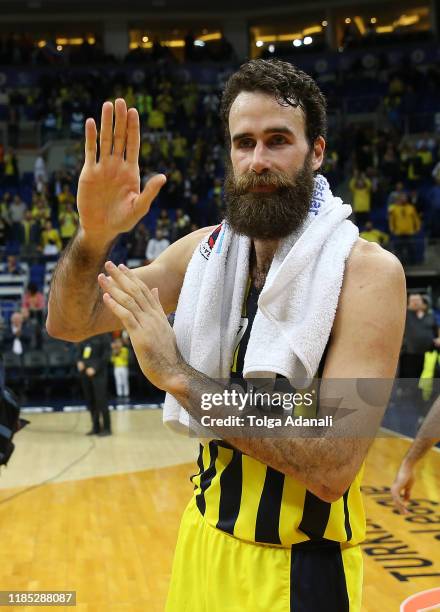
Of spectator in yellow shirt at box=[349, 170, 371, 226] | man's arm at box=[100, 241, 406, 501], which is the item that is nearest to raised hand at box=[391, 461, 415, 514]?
man's arm at box=[100, 241, 406, 501]

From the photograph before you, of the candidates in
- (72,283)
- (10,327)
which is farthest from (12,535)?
(10,327)

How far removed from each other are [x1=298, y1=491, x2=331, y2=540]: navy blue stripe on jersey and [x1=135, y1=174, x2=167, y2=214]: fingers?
82 centimetres

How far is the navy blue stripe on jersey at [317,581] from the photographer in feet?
6.63

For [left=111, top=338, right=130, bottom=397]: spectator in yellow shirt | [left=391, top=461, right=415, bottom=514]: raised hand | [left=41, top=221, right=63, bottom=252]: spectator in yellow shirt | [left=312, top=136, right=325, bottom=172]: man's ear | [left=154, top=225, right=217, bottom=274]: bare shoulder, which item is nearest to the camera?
[left=312, top=136, right=325, bottom=172]: man's ear

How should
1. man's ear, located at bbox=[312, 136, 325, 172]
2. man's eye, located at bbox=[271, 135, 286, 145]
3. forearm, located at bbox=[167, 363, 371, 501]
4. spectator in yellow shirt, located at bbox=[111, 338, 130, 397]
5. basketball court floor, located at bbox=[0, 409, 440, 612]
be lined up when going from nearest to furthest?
forearm, located at bbox=[167, 363, 371, 501]
man's eye, located at bbox=[271, 135, 286, 145]
man's ear, located at bbox=[312, 136, 325, 172]
basketball court floor, located at bbox=[0, 409, 440, 612]
spectator in yellow shirt, located at bbox=[111, 338, 130, 397]

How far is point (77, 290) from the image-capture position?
218cm

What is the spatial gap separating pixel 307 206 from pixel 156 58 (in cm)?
2539

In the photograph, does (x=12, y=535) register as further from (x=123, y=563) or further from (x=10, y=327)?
(x=10, y=327)

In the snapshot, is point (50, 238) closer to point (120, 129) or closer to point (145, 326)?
point (120, 129)

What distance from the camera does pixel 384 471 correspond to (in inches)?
360

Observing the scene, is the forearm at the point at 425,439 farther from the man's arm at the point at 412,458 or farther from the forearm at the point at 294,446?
the forearm at the point at 294,446

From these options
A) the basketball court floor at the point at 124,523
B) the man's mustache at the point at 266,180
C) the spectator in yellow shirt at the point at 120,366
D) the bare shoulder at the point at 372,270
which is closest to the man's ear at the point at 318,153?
the man's mustache at the point at 266,180

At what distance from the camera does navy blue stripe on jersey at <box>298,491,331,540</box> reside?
2014 millimetres

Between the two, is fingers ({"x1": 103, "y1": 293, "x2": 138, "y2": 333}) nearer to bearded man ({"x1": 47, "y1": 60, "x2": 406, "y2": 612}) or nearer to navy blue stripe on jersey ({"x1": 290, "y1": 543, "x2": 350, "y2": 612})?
bearded man ({"x1": 47, "y1": 60, "x2": 406, "y2": 612})
